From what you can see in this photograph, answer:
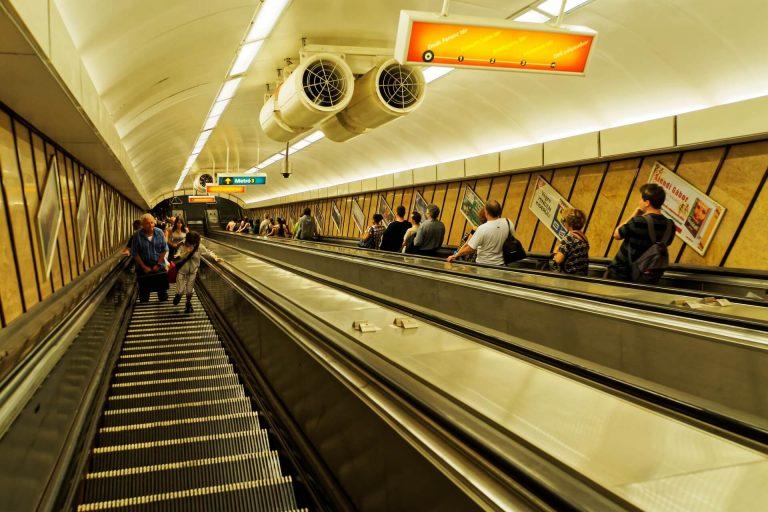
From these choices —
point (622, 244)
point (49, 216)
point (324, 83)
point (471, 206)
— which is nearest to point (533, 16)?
point (324, 83)

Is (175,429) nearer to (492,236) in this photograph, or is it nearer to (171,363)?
(171,363)

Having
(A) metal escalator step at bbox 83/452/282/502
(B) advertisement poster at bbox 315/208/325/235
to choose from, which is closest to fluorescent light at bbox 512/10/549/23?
(A) metal escalator step at bbox 83/452/282/502

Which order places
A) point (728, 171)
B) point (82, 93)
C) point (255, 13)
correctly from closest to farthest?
point (82, 93) → point (255, 13) → point (728, 171)

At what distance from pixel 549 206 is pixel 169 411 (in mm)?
7916

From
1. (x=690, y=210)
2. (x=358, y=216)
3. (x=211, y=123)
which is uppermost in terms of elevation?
(x=211, y=123)

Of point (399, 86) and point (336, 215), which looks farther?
point (336, 215)

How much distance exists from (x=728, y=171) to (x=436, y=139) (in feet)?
20.6

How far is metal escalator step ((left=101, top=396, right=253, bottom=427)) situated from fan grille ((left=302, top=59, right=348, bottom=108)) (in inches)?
180

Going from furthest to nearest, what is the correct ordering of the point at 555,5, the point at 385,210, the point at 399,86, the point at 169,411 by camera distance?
the point at 385,210
the point at 399,86
the point at 555,5
the point at 169,411

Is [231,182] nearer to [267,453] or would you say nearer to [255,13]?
[255,13]

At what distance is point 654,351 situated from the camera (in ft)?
9.16

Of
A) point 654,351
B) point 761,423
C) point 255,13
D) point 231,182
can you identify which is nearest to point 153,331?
point 255,13

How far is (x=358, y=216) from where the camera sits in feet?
60.3

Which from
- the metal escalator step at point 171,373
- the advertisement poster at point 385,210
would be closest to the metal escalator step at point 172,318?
the metal escalator step at point 171,373
